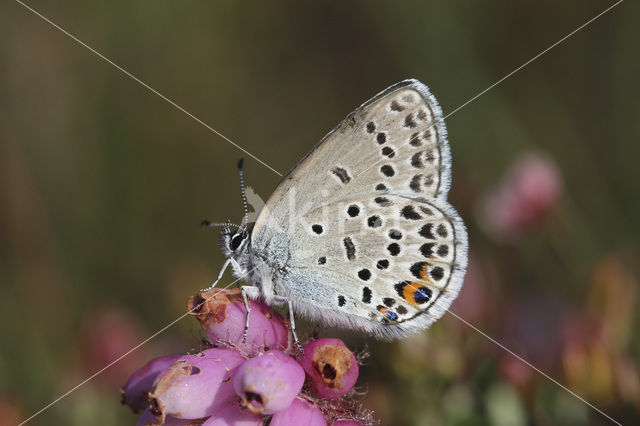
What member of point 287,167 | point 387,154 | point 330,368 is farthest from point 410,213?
point 287,167

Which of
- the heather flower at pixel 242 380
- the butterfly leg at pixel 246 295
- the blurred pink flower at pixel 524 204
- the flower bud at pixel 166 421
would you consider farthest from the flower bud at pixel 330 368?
the blurred pink flower at pixel 524 204

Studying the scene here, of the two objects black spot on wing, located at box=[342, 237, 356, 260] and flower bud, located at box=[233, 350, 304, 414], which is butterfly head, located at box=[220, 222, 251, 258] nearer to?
black spot on wing, located at box=[342, 237, 356, 260]

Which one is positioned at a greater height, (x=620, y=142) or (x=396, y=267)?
(x=396, y=267)

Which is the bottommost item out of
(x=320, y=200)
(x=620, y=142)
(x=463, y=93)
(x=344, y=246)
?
(x=620, y=142)

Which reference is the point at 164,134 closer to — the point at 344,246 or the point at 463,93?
the point at 463,93

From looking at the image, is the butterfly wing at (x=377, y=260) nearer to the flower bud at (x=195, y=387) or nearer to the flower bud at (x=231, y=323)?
the flower bud at (x=231, y=323)

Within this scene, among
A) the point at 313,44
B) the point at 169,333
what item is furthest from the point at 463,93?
the point at 169,333
